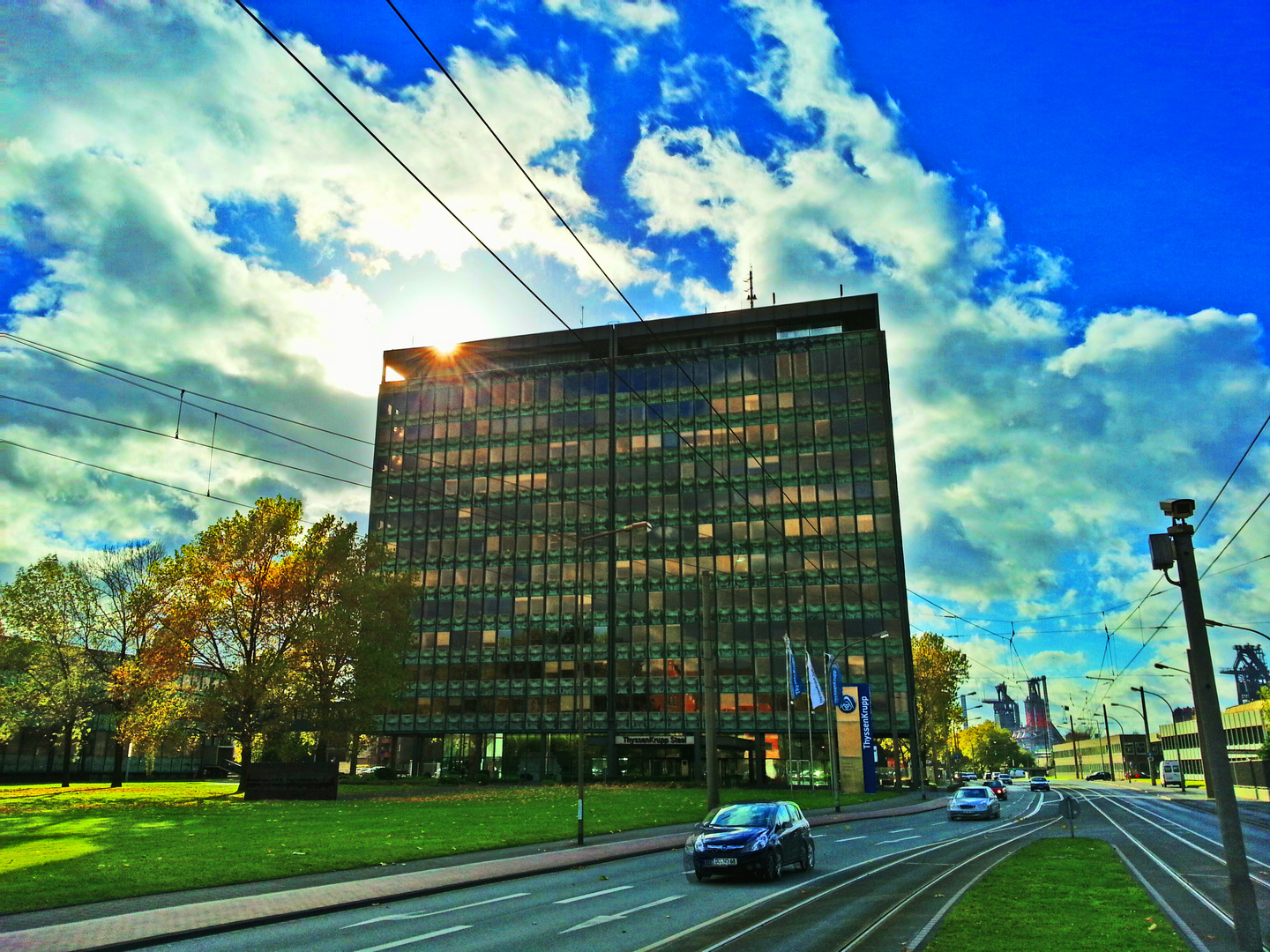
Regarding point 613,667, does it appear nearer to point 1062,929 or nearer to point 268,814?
point 268,814

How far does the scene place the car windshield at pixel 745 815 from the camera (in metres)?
19.4

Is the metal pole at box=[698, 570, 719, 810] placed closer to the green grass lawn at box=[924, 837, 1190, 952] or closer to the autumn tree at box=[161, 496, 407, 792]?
the green grass lawn at box=[924, 837, 1190, 952]

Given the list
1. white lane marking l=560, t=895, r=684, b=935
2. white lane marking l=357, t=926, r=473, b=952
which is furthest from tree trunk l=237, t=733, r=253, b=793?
white lane marking l=357, t=926, r=473, b=952

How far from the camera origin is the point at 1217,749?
9203 mm

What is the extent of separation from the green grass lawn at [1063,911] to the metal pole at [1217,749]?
1493 millimetres

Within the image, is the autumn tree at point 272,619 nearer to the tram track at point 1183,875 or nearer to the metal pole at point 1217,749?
the tram track at point 1183,875

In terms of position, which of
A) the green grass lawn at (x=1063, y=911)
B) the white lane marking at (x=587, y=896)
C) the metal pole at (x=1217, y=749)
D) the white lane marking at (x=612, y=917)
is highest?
the metal pole at (x=1217, y=749)

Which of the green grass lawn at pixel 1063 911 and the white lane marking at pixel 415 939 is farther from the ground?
the green grass lawn at pixel 1063 911

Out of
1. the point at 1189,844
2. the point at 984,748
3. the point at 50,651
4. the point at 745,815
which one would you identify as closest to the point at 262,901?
the point at 745,815

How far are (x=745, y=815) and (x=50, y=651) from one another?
164 ft

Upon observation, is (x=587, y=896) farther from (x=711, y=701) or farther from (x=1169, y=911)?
(x=711, y=701)

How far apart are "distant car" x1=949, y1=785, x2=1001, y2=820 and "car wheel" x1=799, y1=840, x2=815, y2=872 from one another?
74.1 feet

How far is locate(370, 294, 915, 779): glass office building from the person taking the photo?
7425cm

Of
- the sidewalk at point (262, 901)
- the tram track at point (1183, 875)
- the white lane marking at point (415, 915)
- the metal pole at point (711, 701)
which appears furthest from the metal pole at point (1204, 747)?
the metal pole at point (711, 701)
